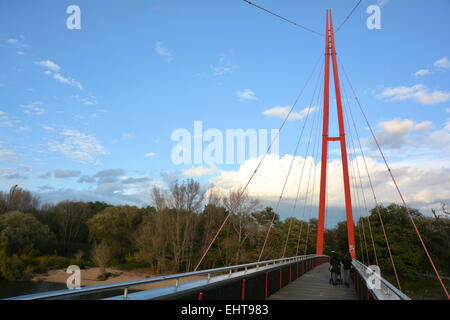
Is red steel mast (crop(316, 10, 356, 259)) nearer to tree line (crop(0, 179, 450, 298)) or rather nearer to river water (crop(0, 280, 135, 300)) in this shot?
tree line (crop(0, 179, 450, 298))

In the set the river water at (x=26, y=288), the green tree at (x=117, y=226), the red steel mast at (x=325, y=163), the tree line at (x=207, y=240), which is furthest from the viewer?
the green tree at (x=117, y=226)

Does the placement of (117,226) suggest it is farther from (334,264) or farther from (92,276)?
(334,264)

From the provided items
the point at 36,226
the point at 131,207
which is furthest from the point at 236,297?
the point at 131,207

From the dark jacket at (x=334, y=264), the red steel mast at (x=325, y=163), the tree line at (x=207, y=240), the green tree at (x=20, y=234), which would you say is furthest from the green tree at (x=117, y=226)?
the dark jacket at (x=334, y=264)

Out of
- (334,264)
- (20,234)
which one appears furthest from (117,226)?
(334,264)

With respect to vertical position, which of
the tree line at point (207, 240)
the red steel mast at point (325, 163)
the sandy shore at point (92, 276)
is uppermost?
the red steel mast at point (325, 163)

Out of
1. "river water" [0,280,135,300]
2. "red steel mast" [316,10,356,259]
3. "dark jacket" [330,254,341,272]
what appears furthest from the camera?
"river water" [0,280,135,300]

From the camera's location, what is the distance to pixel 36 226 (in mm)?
46531

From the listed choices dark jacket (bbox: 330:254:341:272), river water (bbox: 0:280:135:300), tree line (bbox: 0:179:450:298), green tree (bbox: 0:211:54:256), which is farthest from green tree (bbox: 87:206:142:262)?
dark jacket (bbox: 330:254:341:272)

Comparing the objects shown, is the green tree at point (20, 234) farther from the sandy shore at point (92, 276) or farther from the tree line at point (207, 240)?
the sandy shore at point (92, 276)

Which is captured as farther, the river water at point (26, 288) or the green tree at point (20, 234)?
the green tree at point (20, 234)

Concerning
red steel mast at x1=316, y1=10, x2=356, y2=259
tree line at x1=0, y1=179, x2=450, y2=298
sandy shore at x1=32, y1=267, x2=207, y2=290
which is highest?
red steel mast at x1=316, y1=10, x2=356, y2=259
